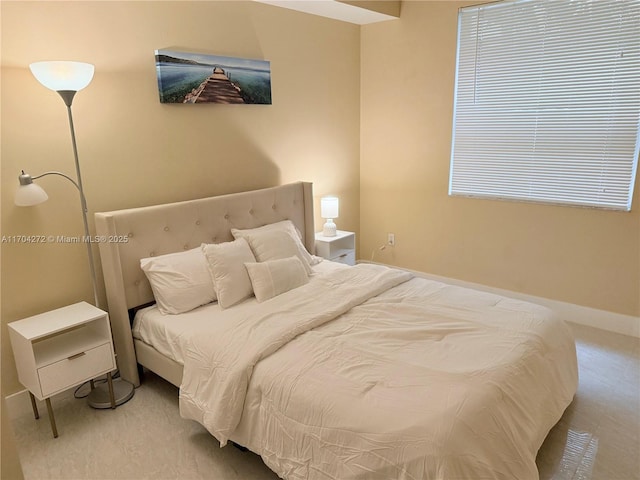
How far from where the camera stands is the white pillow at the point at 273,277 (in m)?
2.68

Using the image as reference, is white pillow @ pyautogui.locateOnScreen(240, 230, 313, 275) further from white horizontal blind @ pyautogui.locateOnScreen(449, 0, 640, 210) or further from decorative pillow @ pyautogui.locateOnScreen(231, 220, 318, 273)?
white horizontal blind @ pyautogui.locateOnScreen(449, 0, 640, 210)

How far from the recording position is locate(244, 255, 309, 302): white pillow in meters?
2.68

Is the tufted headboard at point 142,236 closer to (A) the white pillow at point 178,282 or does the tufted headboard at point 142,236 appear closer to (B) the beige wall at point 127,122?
(A) the white pillow at point 178,282

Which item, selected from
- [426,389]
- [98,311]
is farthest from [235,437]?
[98,311]

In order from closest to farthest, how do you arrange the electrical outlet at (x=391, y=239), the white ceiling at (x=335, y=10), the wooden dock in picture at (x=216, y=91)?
the wooden dock in picture at (x=216, y=91) → the white ceiling at (x=335, y=10) → the electrical outlet at (x=391, y=239)

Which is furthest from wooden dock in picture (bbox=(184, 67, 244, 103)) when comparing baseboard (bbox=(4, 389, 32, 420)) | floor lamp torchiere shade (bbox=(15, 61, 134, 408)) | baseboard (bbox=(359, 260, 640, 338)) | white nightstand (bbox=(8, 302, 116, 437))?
baseboard (bbox=(359, 260, 640, 338))

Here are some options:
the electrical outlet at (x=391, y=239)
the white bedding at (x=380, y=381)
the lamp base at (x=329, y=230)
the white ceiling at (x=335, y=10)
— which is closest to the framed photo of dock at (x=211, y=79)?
the white ceiling at (x=335, y=10)

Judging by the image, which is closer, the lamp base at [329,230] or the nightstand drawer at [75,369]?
the nightstand drawer at [75,369]

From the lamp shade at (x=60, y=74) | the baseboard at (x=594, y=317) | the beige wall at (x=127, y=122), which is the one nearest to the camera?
the lamp shade at (x=60, y=74)

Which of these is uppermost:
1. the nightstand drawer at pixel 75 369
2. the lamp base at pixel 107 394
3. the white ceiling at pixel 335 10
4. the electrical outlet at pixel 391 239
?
the white ceiling at pixel 335 10

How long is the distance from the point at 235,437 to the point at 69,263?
143 centimetres

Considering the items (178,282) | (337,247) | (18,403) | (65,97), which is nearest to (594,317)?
(337,247)

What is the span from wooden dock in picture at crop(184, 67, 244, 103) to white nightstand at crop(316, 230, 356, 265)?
1.39 metres

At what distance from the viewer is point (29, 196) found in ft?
7.17
